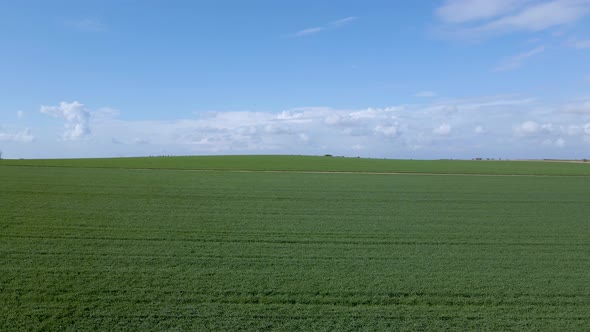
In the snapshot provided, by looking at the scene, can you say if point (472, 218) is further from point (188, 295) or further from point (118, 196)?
point (118, 196)

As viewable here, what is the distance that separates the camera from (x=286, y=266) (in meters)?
8.28

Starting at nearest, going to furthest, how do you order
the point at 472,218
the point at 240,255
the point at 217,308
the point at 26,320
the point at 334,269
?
the point at 26,320, the point at 217,308, the point at 334,269, the point at 240,255, the point at 472,218

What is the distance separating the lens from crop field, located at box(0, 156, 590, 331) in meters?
6.27

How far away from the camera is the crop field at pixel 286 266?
20.6ft

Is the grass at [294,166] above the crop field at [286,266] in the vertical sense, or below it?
above

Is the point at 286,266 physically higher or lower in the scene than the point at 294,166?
lower

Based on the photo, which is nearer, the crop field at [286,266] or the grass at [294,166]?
the crop field at [286,266]

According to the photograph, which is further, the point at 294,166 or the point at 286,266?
the point at 294,166

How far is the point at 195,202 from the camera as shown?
1559 cm

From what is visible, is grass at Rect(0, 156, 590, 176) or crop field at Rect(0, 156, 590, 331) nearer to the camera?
crop field at Rect(0, 156, 590, 331)

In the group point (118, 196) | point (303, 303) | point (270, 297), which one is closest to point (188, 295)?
point (270, 297)

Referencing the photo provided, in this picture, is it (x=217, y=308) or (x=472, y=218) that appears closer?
(x=217, y=308)

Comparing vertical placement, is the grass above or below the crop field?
above

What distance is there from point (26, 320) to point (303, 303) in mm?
3523
